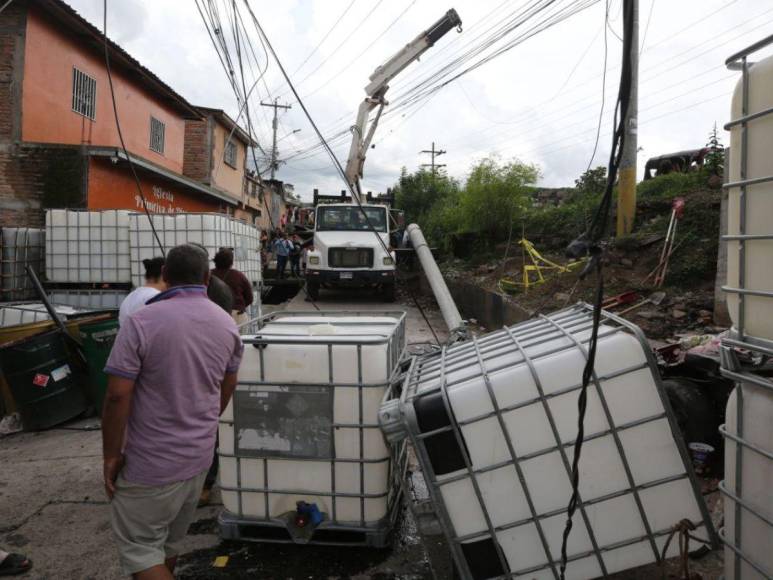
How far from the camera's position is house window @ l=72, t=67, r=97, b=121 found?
11.3 meters

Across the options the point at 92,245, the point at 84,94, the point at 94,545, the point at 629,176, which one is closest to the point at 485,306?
the point at 629,176

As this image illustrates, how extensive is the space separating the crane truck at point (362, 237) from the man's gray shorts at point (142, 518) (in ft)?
32.8

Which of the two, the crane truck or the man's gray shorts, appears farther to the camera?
the crane truck

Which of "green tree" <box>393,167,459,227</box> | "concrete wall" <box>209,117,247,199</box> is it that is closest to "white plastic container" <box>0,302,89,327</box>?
"concrete wall" <box>209,117,247,199</box>

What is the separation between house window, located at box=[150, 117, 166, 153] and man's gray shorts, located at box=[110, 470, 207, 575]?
15.4 m

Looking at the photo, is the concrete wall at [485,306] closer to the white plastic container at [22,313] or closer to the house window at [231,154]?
the white plastic container at [22,313]

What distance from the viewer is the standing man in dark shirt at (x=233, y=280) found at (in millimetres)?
5309

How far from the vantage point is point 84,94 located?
38.5 ft

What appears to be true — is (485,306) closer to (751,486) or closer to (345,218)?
(345,218)

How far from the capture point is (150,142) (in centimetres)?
1529

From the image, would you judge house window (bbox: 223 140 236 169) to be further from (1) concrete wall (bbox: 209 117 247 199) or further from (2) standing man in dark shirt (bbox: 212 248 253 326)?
(2) standing man in dark shirt (bbox: 212 248 253 326)

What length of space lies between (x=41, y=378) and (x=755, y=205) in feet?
19.5

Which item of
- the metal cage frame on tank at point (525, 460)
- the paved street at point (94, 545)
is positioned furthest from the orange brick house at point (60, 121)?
the metal cage frame on tank at point (525, 460)

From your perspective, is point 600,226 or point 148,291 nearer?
point 600,226
